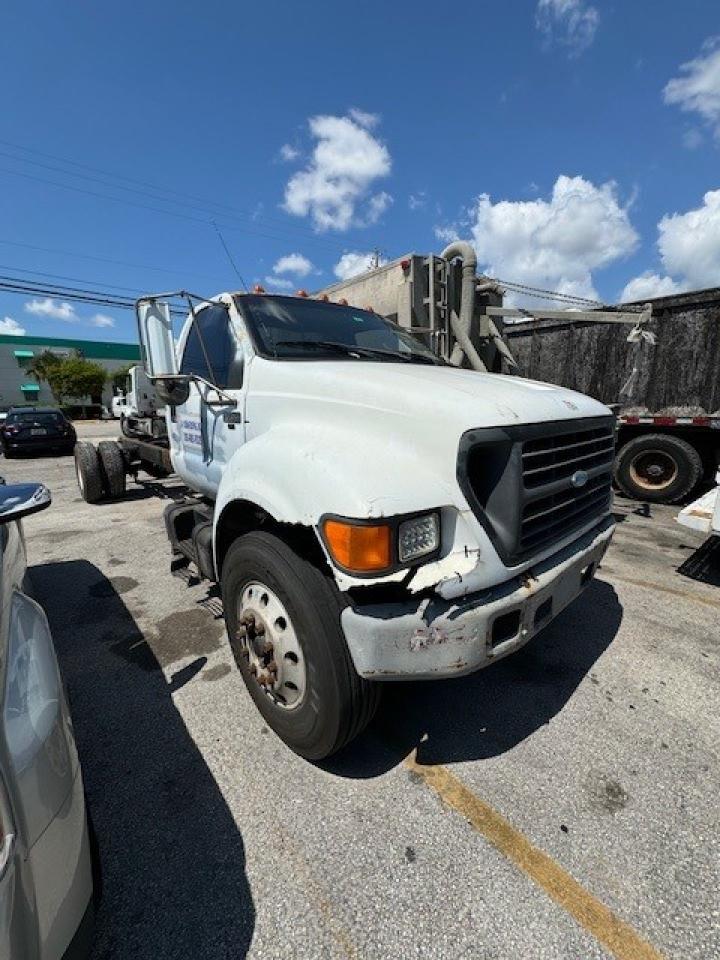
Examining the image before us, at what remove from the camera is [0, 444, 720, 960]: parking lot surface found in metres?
1.57

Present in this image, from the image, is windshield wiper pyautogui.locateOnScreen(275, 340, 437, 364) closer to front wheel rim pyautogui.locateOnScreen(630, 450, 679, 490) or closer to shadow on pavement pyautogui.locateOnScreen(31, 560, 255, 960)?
shadow on pavement pyautogui.locateOnScreen(31, 560, 255, 960)

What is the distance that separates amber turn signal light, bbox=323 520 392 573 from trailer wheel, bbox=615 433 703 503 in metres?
7.26

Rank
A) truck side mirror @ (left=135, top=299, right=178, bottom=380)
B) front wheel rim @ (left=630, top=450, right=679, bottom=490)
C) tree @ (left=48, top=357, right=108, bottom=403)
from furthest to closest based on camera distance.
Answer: tree @ (left=48, top=357, right=108, bottom=403) → front wheel rim @ (left=630, top=450, right=679, bottom=490) → truck side mirror @ (left=135, top=299, right=178, bottom=380)

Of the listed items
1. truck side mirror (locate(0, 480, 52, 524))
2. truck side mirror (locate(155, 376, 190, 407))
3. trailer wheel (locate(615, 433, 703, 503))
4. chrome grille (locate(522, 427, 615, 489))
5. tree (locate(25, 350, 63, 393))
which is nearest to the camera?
truck side mirror (locate(0, 480, 52, 524))

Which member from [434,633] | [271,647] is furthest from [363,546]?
[271,647]

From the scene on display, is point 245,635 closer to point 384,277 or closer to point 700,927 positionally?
point 700,927

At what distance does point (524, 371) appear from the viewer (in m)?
8.97

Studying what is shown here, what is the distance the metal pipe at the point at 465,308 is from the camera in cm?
614

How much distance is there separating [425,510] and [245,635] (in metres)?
1.25

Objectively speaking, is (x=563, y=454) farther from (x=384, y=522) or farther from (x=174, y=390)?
(x=174, y=390)

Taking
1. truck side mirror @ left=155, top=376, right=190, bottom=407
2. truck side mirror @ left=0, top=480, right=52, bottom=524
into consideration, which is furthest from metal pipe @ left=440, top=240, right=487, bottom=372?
truck side mirror @ left=0, top=480, right=52, bottom=524

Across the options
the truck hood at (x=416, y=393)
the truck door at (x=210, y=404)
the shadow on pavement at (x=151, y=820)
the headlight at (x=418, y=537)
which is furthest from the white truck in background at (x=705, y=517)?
the shadow on pavement at (x=151, y=820)

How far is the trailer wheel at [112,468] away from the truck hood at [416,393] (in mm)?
5794

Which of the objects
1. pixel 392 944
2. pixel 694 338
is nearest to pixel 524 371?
pixel 694 338
